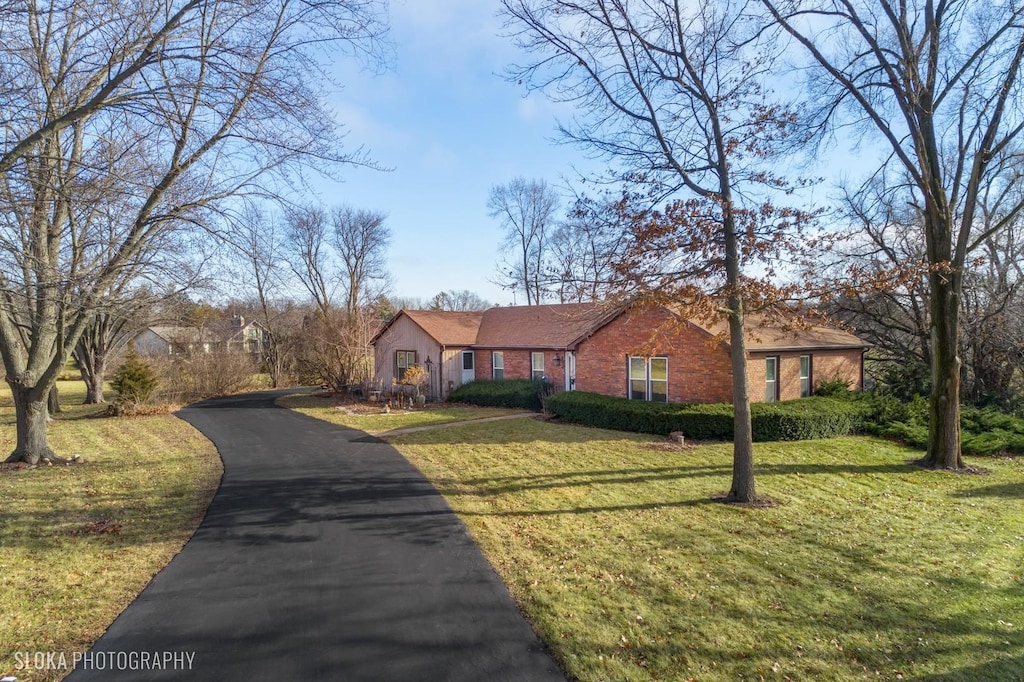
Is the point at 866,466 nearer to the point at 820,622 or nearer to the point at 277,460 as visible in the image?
the point at 820,622

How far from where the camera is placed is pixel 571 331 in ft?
70.1

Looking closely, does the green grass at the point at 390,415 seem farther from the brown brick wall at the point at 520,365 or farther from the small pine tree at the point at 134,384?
the small pine tree at the point at 134,384

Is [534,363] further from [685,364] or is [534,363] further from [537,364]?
[685,364]

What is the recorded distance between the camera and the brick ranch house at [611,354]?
15773mm

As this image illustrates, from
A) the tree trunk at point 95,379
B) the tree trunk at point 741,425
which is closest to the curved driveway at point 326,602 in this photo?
the tree trunk at point 741,425

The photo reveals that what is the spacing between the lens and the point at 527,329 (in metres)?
23.8

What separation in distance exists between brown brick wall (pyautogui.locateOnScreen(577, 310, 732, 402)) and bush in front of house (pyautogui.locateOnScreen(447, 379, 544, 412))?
2.33 m

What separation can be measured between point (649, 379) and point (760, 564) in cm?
1125

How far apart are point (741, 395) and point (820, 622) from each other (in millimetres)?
4323

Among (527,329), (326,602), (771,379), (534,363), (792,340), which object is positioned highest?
(527,329)

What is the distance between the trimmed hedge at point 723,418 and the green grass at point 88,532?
10834 millimetres

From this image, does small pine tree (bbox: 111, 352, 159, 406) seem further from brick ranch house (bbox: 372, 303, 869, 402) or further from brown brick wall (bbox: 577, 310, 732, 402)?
brown brick wall (bbox: 577, 310, 732, 402)

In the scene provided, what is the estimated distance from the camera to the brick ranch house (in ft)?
51.8

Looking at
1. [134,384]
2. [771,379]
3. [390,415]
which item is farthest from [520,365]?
[134,384]
